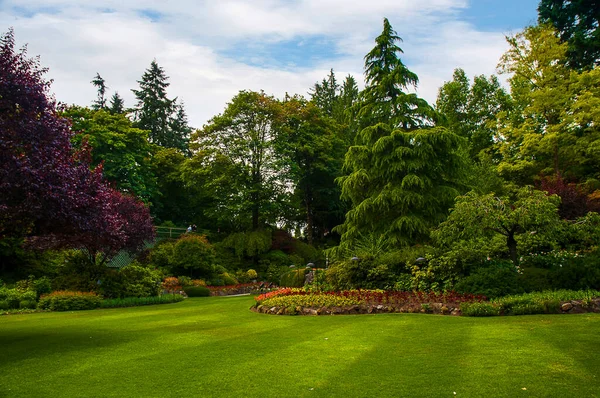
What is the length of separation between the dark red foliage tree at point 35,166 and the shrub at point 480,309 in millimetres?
7886

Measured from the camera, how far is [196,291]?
20.7 meters

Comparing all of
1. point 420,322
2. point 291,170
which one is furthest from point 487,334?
point 291,170

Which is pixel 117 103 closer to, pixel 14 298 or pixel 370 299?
pixel 14 298

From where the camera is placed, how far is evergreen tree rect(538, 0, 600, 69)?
1072 inches

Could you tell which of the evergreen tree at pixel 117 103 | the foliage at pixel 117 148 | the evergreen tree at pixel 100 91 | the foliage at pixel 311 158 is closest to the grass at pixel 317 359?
the foliage at pixel 117 148

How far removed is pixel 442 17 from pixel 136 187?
2321 centimetres

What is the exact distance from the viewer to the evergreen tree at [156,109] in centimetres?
4328

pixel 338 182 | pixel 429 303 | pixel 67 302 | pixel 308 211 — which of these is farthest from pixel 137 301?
pixel 308 211

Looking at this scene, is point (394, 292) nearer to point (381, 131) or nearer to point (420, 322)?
point (420, 322)

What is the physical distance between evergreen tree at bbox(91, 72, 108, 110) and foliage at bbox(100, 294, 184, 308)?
3161 centimetres

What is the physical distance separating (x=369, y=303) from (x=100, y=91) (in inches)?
1592

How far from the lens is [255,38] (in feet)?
40.6

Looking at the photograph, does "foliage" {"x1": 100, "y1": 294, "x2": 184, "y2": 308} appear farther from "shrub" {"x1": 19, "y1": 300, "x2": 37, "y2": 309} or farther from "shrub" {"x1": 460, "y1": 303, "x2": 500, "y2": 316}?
A: "shrub" {"x1": 460, "y1": 303, "x2": 500, "y2": 316}

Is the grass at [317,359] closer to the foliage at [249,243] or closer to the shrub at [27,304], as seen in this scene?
the shrub at [27,304]
